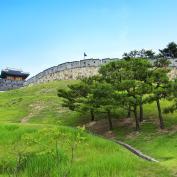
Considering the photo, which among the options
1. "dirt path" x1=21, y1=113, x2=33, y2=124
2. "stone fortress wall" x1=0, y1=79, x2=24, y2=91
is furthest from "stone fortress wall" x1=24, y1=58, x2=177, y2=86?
"dirt path" x1=21, y1=113, x2=33, y2=124

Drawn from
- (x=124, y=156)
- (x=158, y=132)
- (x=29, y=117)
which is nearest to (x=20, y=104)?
(x=29, y=117)

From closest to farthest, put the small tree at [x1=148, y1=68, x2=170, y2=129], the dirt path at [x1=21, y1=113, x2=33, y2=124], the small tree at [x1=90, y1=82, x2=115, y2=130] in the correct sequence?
the small tree at [x1=148, y1=68, x2=170, y2=129] < the small tree at [x1=90, y1=82, x2=115, y2=130] < the dirt path at [x1=21, y1=113, x2=33, y2=124]

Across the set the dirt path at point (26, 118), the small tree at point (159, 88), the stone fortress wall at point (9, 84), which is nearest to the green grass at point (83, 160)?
the small tree at point (159, 88)

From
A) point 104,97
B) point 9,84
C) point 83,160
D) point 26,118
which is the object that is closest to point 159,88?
point 104,97

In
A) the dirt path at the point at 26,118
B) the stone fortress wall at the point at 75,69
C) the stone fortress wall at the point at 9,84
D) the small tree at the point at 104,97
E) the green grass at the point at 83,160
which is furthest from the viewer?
the stone fortress wall at the point at 9,84

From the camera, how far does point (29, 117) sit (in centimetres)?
5759

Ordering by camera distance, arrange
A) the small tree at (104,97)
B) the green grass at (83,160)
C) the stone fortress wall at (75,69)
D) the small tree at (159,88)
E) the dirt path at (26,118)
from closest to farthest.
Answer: the green grass at (83,160) < the small tree at (159,88) < the small tree at (104,97) < the dirt path at (26,118) < the stone fortress wall at (75,69)

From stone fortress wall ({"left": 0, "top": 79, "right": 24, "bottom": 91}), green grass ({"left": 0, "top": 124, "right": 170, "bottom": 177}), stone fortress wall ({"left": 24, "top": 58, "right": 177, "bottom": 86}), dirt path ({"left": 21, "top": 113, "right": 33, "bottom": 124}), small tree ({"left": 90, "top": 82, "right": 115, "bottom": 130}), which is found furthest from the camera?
stone fortress wall ({"left": 0, "top": 79, "right": 24, "bottom": 91})

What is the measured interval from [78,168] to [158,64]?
3668 cm

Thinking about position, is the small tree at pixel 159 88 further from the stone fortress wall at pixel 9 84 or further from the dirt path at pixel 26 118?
the stone fortress wall at pixel 9 84

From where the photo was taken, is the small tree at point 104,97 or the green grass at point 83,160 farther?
the small tree at point 104,97

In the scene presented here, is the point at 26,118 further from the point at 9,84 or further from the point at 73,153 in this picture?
the point at 9,84

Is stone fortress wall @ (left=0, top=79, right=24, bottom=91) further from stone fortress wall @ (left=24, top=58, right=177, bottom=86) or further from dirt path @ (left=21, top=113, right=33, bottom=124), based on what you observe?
dirt path @ (left=21, top=113, right=33, bottom=124)

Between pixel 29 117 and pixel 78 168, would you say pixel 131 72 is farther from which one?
pixel 78 168
